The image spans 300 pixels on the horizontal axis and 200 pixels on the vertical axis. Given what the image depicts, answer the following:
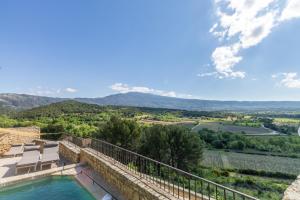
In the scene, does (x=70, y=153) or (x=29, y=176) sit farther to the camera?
(x=70, y=153)

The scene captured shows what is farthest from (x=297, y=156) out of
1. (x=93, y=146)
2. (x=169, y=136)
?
(x=93, y=146)

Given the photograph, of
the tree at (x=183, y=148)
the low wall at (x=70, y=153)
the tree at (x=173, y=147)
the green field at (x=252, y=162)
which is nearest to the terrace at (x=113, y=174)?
the low wall at (x=70, y=153)

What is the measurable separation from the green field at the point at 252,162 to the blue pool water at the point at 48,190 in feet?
114

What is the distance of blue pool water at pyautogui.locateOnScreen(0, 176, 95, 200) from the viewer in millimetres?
6824

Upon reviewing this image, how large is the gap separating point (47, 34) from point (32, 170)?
1340cm

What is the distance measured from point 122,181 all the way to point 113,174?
716 mm

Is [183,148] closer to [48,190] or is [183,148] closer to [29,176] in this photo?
[29,176]

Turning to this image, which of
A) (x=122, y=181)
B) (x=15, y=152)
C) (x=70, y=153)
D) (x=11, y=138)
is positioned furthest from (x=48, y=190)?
(x=11, y=138)

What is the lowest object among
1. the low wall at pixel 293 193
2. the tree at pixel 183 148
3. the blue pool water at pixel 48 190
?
the tree at pixel 183 148

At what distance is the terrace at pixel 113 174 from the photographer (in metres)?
5.65

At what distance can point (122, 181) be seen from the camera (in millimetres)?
6637

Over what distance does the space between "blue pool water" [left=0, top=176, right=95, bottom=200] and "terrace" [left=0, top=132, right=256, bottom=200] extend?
23 centimetres

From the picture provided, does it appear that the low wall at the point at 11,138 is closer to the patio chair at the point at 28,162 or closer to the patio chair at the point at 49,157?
the patio chair at the point at 49,157

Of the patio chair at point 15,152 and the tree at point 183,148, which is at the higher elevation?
the patio chair at point 15,152
